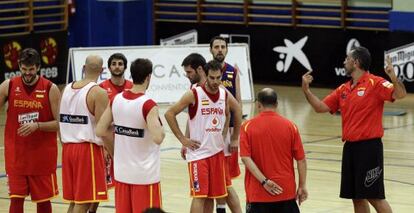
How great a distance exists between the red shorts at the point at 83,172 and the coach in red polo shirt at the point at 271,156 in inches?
68.2

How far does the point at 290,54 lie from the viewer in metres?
25.9

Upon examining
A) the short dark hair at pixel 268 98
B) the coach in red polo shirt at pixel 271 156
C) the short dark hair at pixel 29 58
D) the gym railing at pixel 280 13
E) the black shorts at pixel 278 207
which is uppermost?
the gym railing at pixel 280 13

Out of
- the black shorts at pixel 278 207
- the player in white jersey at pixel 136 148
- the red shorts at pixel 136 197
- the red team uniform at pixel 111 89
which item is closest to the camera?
the player in white jersey at pixel 136 148

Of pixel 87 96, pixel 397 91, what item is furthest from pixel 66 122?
pixel 397 91

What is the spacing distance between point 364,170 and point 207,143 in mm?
1609

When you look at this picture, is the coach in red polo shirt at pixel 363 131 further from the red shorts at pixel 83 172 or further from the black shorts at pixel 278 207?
the red shorts at pixel 83 172

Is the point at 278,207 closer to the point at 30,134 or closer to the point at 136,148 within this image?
the point at 136,148

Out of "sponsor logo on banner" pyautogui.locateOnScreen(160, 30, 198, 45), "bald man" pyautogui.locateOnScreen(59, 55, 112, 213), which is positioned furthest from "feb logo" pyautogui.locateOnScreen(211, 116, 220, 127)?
"sponsor logo on banner" pyautogui.locateOnScreen(160, 30, 198, 45)

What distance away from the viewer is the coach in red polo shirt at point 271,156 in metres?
9.62

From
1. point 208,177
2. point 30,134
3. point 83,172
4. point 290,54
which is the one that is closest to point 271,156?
point 208,177

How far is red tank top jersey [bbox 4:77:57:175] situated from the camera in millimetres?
10875

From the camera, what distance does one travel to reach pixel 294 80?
1024 inches

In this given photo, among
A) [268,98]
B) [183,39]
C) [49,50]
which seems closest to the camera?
[268,98]

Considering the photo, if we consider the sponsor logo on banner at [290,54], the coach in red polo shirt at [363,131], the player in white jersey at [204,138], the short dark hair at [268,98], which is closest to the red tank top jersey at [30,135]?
the player in white jersey at [204,138]
